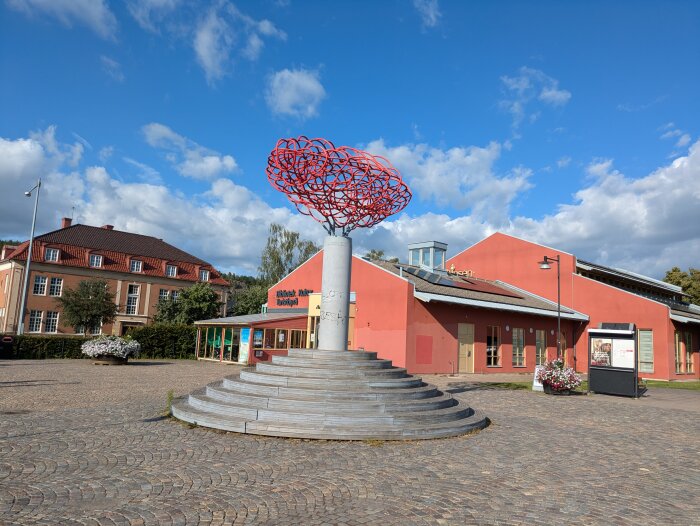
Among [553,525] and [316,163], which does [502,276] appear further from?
[553,525]

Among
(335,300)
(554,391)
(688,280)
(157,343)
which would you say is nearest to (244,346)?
(157,343)

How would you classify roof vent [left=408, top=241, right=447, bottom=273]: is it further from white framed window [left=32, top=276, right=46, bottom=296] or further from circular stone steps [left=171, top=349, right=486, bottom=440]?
white framed window [left=32, top=276, right=46, bottom=296]

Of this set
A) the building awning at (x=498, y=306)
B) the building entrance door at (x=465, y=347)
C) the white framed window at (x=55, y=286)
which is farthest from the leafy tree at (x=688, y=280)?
the white framed window at (x=55, y=286)

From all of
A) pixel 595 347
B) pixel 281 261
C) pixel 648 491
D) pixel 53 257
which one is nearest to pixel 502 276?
pixel 595 347

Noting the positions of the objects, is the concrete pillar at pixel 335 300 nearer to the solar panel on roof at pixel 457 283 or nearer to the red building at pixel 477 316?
the red building at pixel 477 316

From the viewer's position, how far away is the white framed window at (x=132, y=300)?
4788cm

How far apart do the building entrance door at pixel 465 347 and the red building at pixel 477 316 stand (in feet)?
0.16

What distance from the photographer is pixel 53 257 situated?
44125mm

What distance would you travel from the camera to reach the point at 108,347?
74.2 ft

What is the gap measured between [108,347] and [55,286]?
86.2ft

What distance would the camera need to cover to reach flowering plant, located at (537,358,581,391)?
51.4 feet

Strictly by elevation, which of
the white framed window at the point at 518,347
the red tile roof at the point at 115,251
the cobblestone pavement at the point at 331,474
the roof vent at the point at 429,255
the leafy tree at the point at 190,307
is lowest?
the cobblestone pavement at the point at 331,474

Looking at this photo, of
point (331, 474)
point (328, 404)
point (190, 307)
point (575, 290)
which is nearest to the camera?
point (331, 474)

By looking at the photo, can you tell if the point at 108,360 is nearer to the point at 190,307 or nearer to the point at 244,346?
the point at 244,346
